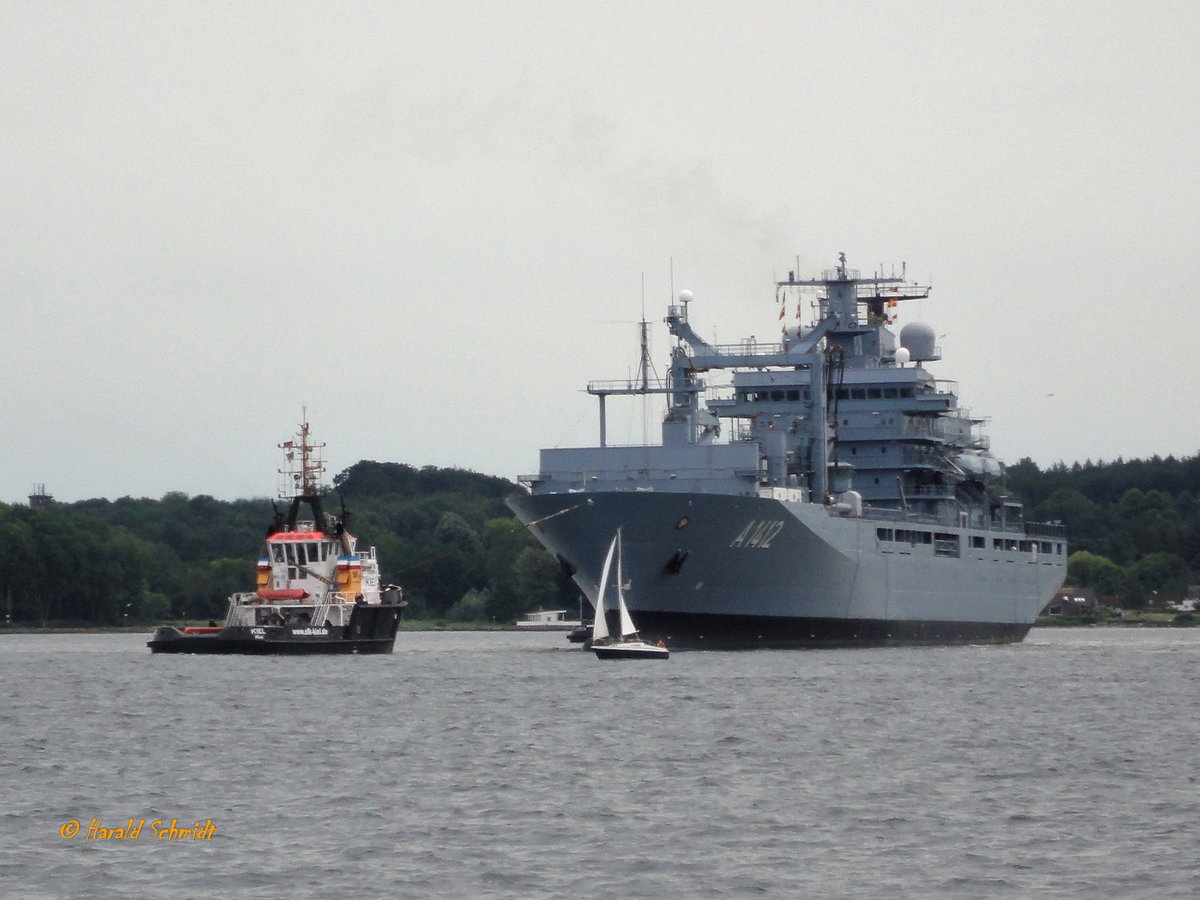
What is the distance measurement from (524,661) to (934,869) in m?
47.5

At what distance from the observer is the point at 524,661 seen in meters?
72.0

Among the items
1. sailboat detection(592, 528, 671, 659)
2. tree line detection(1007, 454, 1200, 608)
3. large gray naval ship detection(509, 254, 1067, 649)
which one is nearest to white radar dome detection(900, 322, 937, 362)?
large gray naval ship detection(509, 254, 1067, 649)

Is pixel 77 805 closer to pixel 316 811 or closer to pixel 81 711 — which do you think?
pixel 316 811

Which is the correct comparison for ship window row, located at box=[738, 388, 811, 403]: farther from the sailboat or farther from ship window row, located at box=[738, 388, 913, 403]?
the sailboat

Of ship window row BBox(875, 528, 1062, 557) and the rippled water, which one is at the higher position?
ship window row BBox(875, 528, 1062, 557)

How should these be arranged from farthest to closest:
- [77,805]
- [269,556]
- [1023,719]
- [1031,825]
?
[269,556], [1023,719], [77,805], [1031,825]

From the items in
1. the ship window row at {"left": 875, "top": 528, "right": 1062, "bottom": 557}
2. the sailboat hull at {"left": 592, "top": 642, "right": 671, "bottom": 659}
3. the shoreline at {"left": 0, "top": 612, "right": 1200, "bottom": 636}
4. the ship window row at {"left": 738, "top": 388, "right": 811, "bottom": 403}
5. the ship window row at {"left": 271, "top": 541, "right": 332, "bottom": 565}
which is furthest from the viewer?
the shoreline at {"left": 0, "top": 612, "right": 1200, "bottom": 636}

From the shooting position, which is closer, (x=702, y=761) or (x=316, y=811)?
(x=316, y=811)

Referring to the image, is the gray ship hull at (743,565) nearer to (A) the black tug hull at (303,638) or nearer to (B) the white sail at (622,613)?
(B) the white sail at (622,613)

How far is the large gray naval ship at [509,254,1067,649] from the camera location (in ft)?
227

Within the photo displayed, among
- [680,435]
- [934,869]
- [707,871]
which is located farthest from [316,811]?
[680,435]

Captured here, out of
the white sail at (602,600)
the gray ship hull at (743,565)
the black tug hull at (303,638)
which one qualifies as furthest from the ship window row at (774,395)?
the black tug hull at (303,638)

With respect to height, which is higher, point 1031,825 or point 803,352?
point 803,352

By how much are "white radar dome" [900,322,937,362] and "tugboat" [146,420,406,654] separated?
1192 inches
